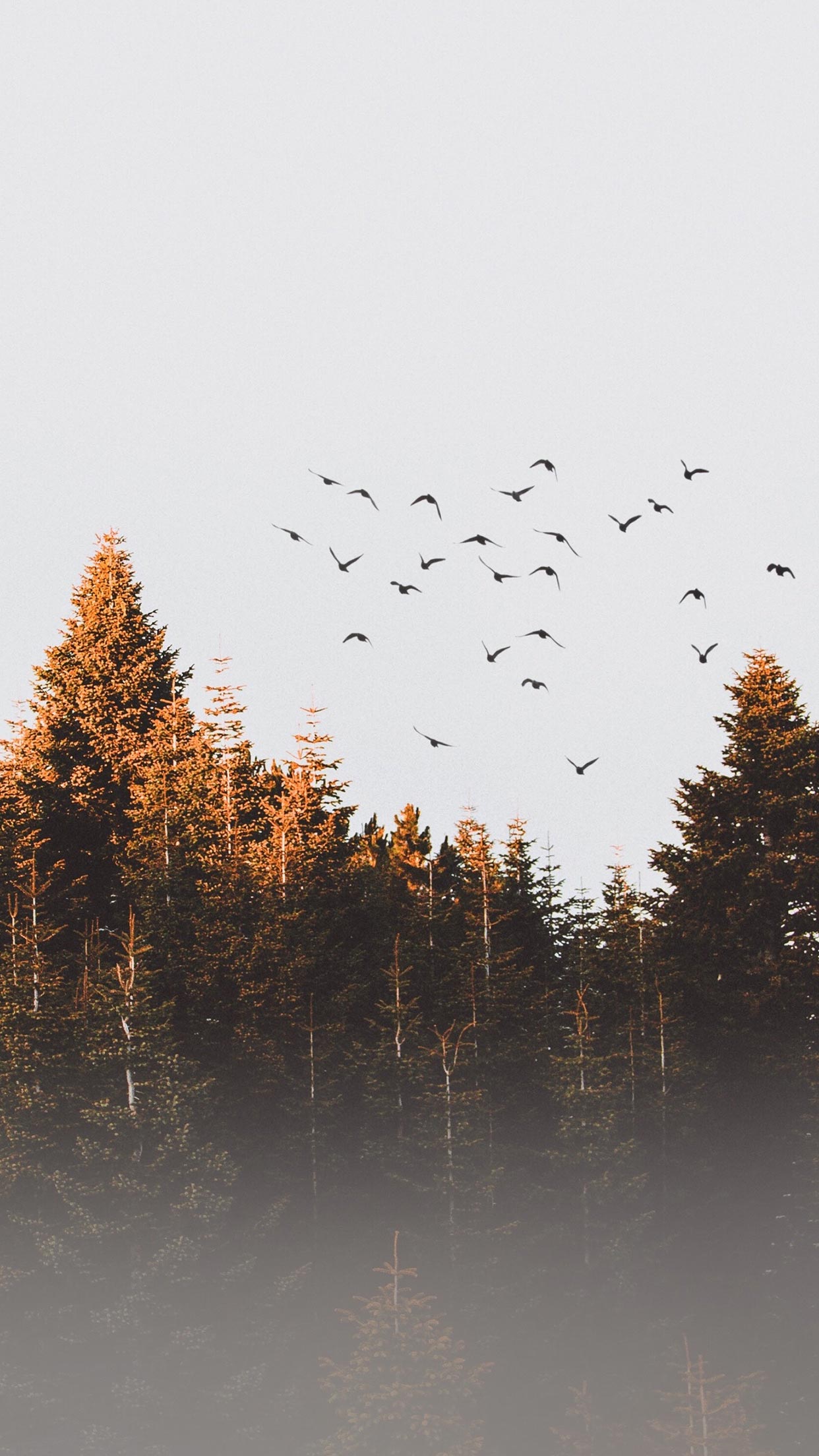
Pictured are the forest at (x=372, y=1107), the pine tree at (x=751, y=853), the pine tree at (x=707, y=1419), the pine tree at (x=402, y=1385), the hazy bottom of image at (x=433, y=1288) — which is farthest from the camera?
the pine tree at (x=751, y=853)

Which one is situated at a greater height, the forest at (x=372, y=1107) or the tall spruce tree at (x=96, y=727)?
the tall spruce tree at (x=96, y=727)

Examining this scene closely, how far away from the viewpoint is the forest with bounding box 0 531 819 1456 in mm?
31859

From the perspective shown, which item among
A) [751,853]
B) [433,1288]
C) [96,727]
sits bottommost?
[433,1288]

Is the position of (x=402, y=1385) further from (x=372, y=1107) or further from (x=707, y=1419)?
(x=372, y=1107)

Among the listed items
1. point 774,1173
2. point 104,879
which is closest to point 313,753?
point 104,879

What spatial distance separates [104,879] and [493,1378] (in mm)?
21805

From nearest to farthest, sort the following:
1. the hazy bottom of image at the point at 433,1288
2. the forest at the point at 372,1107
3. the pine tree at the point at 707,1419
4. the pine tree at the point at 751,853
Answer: the pine tree at the point at 707,1419, the hazy bottom of image at the point at 433,1288, the forest at the point at 372,1107, the pine tree at the point at 751,853

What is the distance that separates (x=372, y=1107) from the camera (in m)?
41.6

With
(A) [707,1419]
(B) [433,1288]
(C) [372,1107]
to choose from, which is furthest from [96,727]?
(A) [707,1419]

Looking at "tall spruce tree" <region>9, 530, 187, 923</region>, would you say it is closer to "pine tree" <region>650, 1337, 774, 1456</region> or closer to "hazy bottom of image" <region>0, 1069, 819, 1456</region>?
"hazy bottom of image" <region>0, 1069, 819, 1456</region>

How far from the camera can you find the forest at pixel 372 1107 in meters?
31.9

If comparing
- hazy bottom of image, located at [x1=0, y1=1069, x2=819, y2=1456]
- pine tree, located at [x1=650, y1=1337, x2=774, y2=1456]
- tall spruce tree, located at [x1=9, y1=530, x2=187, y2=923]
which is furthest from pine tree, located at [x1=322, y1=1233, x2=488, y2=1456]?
tall spruce tree, located at [x1=9, y1=530, x2=187, y2=923]

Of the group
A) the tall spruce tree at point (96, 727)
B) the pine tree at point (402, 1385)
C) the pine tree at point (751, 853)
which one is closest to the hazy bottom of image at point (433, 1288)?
the pine tree at point (402, 1385)

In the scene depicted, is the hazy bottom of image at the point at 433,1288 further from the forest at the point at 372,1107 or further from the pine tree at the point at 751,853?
the pine tree at the point at 751,853
